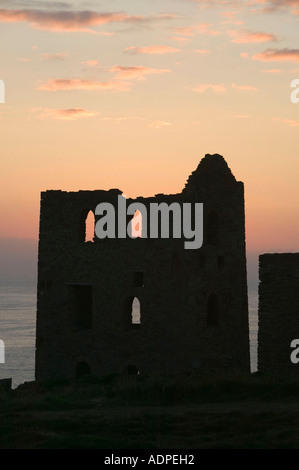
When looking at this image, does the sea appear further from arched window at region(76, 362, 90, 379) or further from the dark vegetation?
the dark vegetation

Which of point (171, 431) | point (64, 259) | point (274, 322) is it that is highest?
point (64, 259)

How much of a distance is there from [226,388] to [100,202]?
12.5 m

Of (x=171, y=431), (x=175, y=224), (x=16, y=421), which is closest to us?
(x=171, y=431)

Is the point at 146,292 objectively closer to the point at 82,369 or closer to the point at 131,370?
the point at 131,370

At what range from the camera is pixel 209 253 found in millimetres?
35625

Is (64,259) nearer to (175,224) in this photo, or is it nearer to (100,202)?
(100,202)

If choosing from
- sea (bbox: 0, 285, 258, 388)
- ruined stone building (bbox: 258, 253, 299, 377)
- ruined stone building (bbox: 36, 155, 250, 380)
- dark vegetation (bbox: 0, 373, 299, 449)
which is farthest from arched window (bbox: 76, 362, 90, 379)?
sea (bbox: 0, 285, 258, 388)

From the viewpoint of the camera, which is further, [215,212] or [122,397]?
[215,212]

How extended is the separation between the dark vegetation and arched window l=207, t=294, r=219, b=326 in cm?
690

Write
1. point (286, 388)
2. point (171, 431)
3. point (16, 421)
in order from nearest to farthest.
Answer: point (171, 431) → point (16, 421) → point (286, 388)

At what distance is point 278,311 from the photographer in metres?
30.5

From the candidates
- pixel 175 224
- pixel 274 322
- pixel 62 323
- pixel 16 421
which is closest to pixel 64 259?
pixel 62 323

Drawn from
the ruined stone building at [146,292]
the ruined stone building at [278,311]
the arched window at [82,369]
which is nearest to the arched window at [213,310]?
the ruined stone building at [146,292]

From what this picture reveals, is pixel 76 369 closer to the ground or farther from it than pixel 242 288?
closer to the ground
